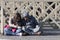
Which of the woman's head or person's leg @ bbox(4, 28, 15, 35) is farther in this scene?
person's leg @ bbox(4, 28, 15, 35)

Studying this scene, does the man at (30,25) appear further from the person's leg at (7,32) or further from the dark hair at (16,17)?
the person's leg at (7,32)

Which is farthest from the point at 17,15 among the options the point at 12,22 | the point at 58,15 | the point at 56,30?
→ the point at 58,15

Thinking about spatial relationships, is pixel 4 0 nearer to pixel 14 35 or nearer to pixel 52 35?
pixel 14 35

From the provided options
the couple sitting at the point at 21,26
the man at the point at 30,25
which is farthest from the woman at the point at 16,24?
the man at the point at 30,25

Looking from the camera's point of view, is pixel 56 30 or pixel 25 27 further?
pixel 56 30

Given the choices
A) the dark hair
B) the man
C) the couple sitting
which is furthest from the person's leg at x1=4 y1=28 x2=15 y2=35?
the man

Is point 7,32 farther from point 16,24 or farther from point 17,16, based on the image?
point 17,16

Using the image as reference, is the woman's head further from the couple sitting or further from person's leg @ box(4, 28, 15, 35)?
person's leg @ box(4, 28, 15, 35)

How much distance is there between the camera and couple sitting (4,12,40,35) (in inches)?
400

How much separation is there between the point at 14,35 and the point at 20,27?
0.43m

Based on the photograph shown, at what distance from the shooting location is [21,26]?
10242 millimetres

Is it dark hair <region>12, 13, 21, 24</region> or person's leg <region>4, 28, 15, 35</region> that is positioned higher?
dark hair <region>12, 13, 21, 24</region>

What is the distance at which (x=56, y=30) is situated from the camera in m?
11.3

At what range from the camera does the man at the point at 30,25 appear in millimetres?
10247
